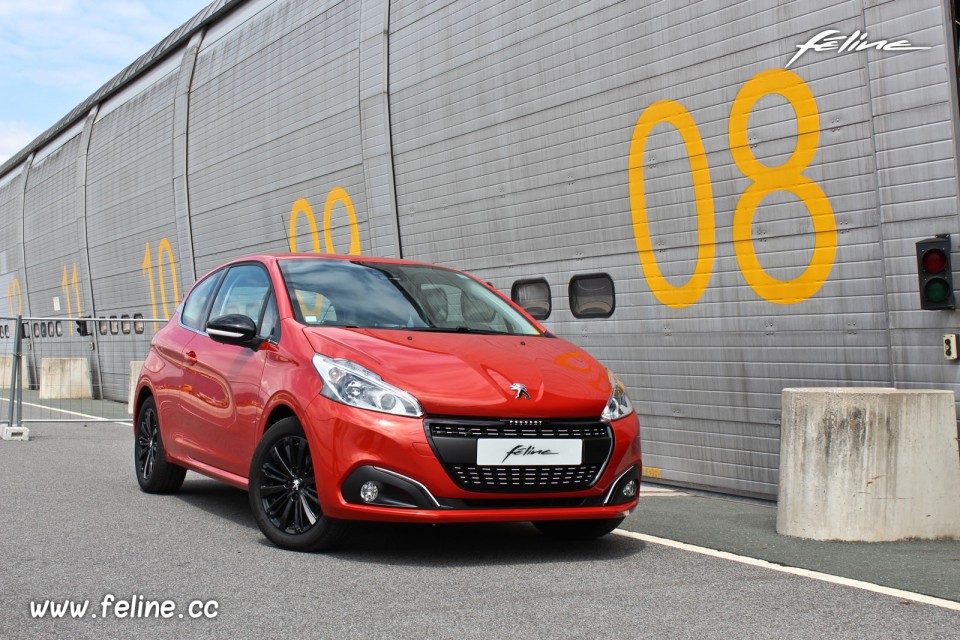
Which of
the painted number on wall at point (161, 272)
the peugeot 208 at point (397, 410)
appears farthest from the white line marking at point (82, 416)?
the peugeot 208 at point (397, 410)

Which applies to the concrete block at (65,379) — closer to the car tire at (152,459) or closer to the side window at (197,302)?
the car tire at (152,459)

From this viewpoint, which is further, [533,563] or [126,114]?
[126,114]

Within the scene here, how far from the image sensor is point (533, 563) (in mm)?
5281

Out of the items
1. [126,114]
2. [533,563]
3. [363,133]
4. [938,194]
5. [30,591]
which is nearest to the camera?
[30,591]

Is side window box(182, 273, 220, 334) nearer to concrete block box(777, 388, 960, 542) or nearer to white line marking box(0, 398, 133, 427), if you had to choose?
concrete block box(777, 388, 960, 542)

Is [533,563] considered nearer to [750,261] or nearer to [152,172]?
[750,261]

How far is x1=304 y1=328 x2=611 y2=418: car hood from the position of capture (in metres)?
5.12

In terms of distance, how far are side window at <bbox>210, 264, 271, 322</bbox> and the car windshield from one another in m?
0.20

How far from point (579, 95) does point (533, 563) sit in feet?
16.5

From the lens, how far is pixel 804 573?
5.14m

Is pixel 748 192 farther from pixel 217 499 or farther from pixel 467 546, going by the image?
pixel 217 499

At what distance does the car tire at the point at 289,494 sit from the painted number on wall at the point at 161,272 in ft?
37.4

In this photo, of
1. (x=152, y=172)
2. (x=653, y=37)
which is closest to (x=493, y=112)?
(x=653, y=37)

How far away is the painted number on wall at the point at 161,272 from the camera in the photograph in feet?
55.5
